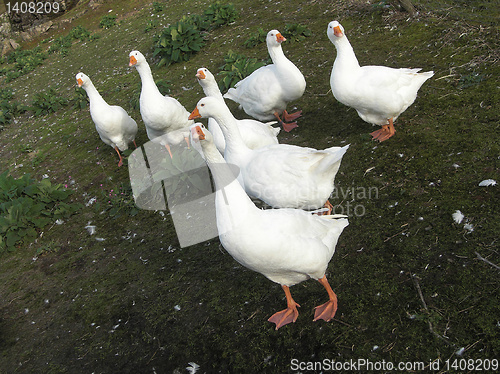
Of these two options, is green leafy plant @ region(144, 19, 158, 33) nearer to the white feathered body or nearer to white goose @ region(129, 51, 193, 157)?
white goose @ region(129, 51, 193, 157)

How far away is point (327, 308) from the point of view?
133 inches

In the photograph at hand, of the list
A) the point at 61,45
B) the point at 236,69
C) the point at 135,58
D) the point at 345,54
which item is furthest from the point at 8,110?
the point at 345,54

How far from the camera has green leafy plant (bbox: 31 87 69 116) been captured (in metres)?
11.2

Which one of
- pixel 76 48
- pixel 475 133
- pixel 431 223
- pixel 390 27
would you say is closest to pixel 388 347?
pixel 431 223

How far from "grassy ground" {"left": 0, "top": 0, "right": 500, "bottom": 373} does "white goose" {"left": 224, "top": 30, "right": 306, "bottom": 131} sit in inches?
20.1

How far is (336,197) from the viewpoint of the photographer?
4859 millimetres

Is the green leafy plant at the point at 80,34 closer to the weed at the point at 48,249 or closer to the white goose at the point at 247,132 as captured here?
the white goose at the point at 247,132

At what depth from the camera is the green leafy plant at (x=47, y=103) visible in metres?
11.2

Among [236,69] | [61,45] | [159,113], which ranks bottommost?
[236,69]

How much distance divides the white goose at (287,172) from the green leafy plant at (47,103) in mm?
8969

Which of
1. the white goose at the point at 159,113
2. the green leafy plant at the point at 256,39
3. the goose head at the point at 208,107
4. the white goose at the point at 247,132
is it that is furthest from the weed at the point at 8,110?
the goose head at the point at 208,107

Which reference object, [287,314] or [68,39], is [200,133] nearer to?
[287,314]

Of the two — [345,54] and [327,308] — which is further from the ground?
[345,54]

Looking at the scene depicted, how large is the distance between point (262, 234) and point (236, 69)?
6.03 metres
